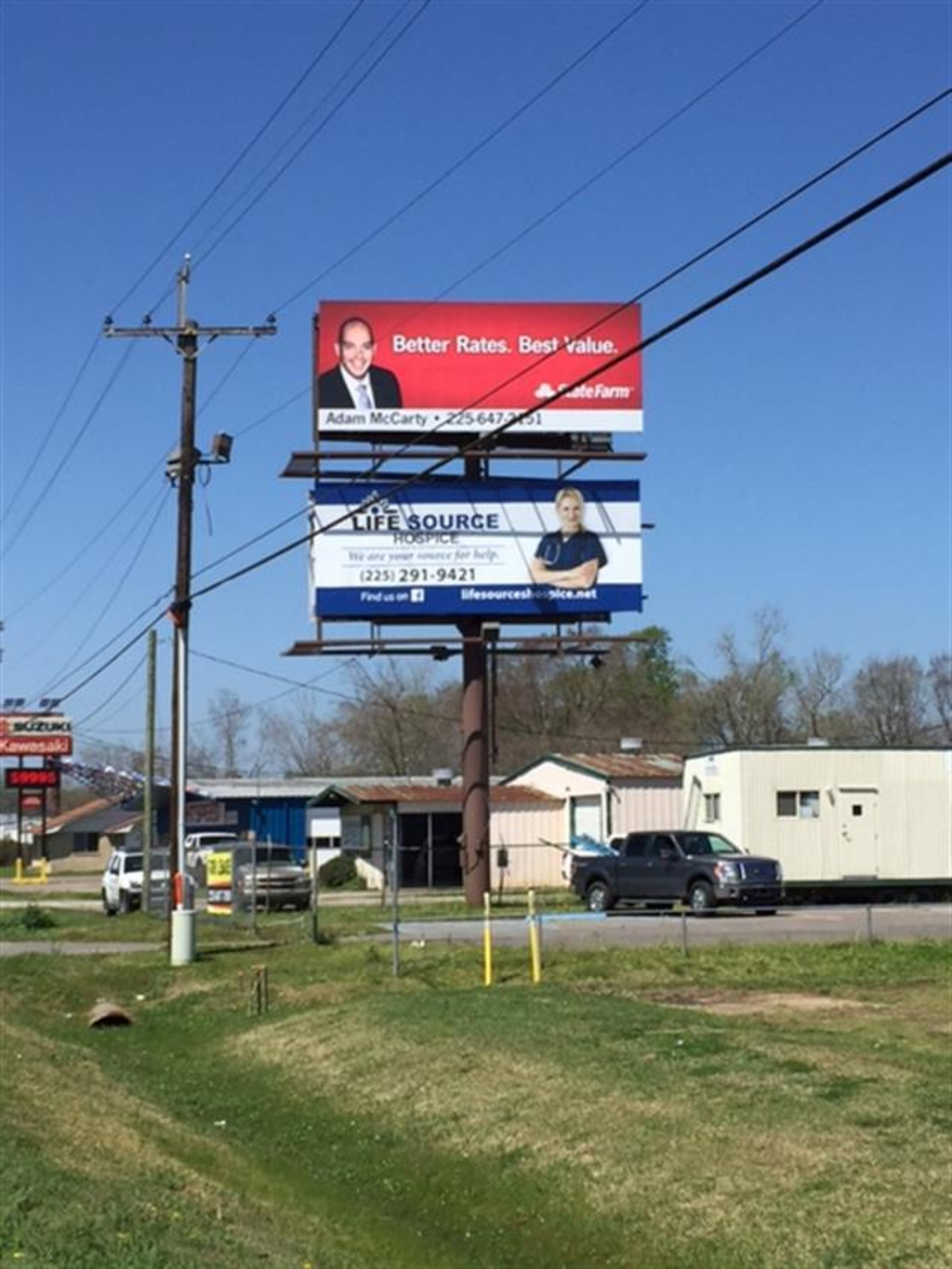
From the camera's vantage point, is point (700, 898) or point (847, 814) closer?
point (700, 898)

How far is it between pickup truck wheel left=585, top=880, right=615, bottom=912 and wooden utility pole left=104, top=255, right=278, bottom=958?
433 inches

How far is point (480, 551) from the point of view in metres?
45.0

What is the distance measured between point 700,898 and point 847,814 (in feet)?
29.0

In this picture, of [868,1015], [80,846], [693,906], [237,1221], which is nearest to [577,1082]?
A: [237,1221]

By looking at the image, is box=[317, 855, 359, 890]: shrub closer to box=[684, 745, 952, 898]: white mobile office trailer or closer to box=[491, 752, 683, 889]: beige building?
box=[491, 752, 683, 889]: beige building

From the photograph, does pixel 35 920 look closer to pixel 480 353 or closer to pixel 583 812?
pixel 480 353

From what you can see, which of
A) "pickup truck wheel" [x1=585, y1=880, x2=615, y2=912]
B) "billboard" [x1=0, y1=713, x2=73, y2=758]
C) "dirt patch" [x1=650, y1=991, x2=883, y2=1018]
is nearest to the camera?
"dirt patch" [x1=650, y1=991, x2=883, y2=1018]

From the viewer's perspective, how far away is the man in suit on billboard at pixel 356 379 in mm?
44750

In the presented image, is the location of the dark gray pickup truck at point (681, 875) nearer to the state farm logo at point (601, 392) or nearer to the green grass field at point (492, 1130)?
the state farm logo at point (601, 392)

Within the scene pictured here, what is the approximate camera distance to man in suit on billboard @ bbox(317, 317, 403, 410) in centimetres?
4475

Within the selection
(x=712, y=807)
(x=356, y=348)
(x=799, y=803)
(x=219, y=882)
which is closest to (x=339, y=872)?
(x=712, y=807)

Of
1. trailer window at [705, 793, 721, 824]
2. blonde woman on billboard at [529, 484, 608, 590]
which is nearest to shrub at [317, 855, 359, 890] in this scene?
trailer window at [705, 793, 721, 824]

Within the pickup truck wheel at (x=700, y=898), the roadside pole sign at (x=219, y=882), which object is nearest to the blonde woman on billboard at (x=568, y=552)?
the pickup truck wheel at (x=700, y=898)

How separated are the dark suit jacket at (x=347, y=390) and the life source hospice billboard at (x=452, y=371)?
0.02m
